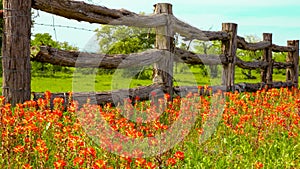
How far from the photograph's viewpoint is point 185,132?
474cm

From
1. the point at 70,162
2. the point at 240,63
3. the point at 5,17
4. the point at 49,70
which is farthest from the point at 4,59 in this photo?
the point at 49,70

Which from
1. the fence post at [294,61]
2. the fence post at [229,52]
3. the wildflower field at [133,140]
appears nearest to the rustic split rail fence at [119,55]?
the fence post at [229,52]

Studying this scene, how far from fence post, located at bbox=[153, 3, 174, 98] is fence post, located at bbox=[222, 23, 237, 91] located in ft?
9.65

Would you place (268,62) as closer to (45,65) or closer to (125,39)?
(125,39)

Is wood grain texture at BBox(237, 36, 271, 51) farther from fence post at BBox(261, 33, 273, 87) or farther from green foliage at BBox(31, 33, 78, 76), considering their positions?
green foliage at BBox(31, 33, 78, 76)

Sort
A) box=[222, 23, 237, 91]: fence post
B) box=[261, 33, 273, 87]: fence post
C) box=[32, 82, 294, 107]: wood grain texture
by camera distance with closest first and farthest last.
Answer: box=[32, 82, 294, 107]: wood grain texture < box=[222, 23, 237, 91]: fence post < box=[261, 33, 273, 87]: fence post

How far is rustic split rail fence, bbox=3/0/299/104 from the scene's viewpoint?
19.3ft

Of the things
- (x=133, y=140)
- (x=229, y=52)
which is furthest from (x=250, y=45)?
(x=133, y=140)

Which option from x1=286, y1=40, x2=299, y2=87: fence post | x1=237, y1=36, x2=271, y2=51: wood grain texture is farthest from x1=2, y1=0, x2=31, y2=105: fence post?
x1=286, y1=40, x2=299, y2=87: fence post

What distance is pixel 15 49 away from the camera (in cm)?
587

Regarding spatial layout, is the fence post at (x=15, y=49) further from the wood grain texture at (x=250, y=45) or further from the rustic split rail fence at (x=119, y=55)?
the wood grain texture at (x=250, y=45)

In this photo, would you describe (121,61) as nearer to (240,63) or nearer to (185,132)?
(185,132)

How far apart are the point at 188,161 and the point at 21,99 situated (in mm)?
2935

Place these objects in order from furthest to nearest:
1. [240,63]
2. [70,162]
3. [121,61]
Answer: [240,63] < [121,61] < [70,162]
